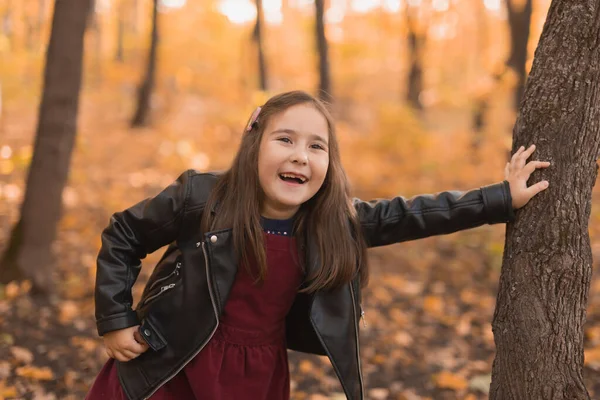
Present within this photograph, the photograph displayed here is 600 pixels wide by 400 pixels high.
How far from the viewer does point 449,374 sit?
13.4 ft

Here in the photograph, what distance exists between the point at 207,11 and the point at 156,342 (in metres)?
20.9

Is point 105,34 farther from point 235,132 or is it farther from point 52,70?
point 52,70

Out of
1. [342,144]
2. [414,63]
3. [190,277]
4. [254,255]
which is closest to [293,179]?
[254,255]

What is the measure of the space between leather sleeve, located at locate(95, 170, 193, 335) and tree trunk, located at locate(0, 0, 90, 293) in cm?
A: 281

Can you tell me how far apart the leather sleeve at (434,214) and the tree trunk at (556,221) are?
115 mm

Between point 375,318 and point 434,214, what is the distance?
2.94 meters

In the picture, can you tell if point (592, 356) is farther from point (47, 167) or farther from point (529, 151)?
point (47, 167)

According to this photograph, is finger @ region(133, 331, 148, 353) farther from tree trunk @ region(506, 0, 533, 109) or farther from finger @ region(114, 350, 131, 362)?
tree trunk @ region(506, 0, 533, 109)

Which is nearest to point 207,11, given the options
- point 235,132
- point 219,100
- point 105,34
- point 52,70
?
point 219,100

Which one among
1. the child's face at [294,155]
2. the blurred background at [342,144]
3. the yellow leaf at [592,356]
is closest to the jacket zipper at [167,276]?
the child's face at [294,155]

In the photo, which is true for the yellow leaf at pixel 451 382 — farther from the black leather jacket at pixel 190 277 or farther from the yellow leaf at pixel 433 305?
the black leather jacket at pixel 190 277

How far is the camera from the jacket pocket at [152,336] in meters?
2.33

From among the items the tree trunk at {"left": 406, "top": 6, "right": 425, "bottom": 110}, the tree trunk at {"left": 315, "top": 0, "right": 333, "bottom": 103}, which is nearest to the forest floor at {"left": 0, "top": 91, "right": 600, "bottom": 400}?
the tree trunk at {"left": 315, "top": 0, "right": 333, "bottom": 103}

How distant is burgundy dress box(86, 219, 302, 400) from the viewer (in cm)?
240
